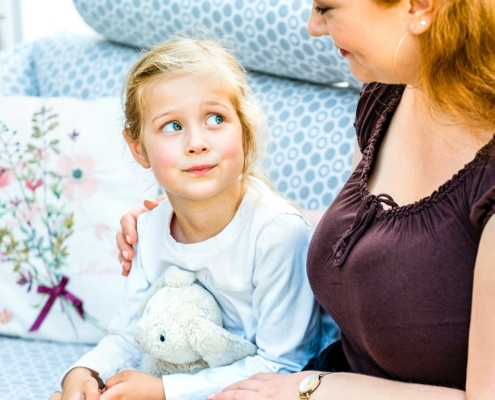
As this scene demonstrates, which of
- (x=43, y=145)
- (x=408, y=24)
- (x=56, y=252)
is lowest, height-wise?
(x=56, y=252)

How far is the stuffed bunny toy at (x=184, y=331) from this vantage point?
1.14 meters

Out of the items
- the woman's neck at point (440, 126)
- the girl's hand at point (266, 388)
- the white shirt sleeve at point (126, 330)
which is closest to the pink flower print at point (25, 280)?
the white shirt sleeve at point (126, 330)

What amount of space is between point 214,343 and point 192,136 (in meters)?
0.31

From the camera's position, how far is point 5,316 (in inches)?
62.3

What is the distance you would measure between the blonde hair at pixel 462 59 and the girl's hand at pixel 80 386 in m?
0.69

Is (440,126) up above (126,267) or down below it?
above

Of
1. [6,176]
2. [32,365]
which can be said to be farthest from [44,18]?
[32,365]

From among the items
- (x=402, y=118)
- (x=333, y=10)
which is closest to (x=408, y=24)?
(x=333, y=10)

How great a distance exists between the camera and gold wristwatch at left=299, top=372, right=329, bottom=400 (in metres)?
0.99

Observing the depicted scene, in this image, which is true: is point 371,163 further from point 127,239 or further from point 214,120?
point 127,239

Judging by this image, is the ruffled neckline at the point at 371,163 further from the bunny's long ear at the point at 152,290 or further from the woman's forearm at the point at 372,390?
the bunny's long ear at the point at 152,290

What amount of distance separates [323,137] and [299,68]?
185 millimetres

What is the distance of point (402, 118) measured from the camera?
1065 mm

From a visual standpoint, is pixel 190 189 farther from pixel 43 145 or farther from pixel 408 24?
pixel 43 145
